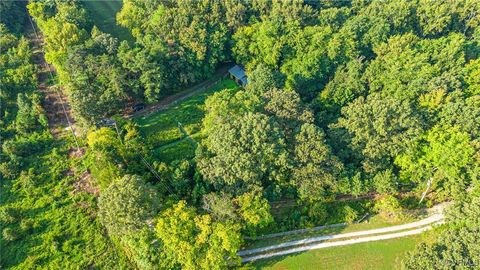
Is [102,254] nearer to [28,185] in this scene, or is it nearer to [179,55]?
[28,185]

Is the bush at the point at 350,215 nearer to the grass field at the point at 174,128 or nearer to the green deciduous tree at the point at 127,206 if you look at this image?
the grass field at the point at 174,128

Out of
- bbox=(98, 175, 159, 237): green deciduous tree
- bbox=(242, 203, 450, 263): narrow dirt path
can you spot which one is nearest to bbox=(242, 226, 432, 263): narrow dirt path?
bbox=(242, 203, 450, 263): narrow dirt path

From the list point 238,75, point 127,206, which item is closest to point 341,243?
point 127,206

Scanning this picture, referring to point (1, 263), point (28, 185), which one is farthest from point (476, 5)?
point (1, 263)

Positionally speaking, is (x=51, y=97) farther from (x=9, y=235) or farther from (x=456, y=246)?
(x=456, y=246)

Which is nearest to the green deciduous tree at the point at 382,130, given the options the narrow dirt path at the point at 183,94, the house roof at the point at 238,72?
the house roof at the point at 238,72

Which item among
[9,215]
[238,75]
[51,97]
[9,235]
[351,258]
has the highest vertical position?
[51,97]
